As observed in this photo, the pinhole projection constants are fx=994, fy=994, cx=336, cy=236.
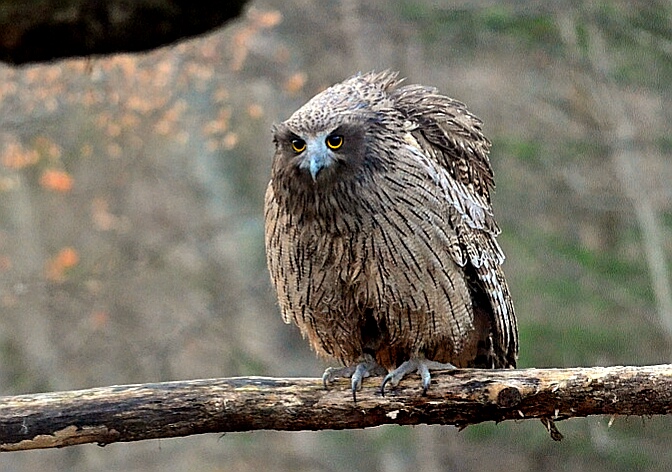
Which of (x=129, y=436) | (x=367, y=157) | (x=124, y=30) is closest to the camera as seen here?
(x=129, y=436)

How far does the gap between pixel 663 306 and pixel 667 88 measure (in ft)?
6.61

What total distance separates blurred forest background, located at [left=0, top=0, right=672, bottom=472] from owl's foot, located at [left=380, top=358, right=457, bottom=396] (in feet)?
13.2

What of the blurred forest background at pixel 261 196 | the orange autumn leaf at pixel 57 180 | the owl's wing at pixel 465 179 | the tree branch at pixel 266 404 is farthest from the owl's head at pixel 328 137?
the orange autumn leaf at pixel 57 180

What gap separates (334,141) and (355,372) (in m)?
0.92

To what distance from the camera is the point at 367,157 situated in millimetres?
3820

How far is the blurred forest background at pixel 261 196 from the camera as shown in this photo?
835 centimetres

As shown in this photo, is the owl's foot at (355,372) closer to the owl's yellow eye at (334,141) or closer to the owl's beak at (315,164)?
the owl's beak at (315,164)

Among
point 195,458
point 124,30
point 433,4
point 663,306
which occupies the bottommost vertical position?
point 195,458

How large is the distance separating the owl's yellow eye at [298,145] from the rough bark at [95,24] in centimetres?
83

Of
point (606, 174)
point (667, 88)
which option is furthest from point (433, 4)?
point (606, 174)

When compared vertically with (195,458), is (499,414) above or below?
above

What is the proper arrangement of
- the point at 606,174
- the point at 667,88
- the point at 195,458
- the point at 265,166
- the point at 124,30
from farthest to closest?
1. the point at 195,458
2. the point at 265,166
3. the point at 606,174
4. the point at 667,88
5. the point at 124,30

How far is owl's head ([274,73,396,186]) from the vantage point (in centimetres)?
366

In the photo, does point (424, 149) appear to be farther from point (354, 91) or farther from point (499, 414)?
point (499, 414)
